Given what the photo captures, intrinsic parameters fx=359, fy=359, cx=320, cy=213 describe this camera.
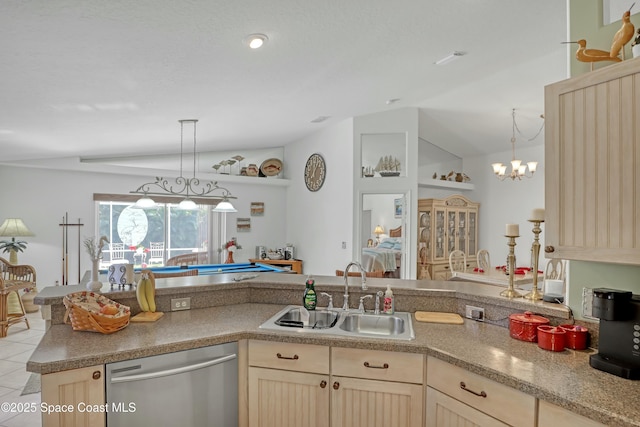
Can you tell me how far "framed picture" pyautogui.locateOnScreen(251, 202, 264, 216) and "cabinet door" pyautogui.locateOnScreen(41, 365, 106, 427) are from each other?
562cm

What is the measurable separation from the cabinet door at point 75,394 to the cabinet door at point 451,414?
4.88 feet

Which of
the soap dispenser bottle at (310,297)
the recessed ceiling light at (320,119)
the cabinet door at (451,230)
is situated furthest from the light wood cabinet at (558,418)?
the cabinet door at (451,230)

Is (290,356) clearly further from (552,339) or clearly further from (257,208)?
(257,208)

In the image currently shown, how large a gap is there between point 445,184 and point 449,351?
17.4 feet

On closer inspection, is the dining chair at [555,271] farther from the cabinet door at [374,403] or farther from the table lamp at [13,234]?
the table lamp at [13,234]

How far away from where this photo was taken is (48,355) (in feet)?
5.13

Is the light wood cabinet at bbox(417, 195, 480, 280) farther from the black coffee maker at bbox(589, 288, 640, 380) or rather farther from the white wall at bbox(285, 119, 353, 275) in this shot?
the black coffee maker at bbox(589, 288, 640, 380)

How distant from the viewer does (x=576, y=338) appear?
1678 mm

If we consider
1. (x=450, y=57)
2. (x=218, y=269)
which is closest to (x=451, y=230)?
(x=450, y=57)

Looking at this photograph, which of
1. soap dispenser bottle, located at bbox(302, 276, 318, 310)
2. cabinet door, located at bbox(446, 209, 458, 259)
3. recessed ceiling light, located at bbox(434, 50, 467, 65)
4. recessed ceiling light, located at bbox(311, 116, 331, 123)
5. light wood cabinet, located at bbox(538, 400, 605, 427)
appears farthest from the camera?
cabinet door, located at bbox(446, 209, 458, 259)

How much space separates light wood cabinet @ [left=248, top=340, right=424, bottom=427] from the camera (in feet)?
5.71

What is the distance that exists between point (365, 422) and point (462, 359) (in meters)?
0.60

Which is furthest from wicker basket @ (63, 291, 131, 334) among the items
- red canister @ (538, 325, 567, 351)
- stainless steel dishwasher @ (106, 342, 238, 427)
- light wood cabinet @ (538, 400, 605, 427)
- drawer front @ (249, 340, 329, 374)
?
red canister @ (538, 325, 567, 351)

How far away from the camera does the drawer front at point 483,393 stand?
136 cm
